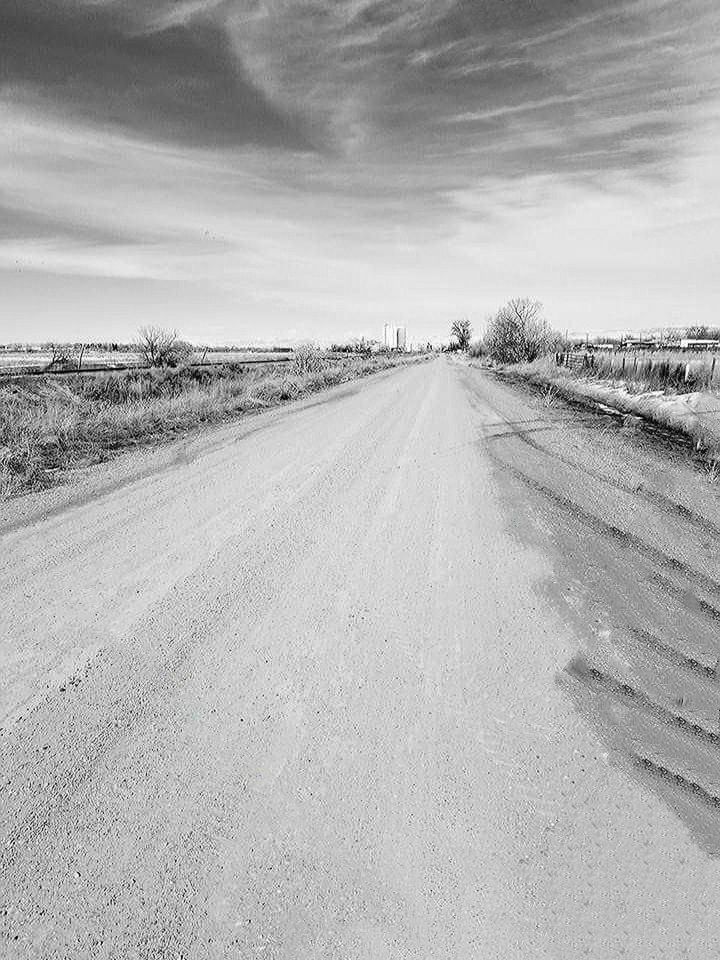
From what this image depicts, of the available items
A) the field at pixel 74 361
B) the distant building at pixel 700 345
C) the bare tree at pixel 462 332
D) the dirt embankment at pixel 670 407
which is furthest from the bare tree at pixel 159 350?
the bare tree at pixel 462 332

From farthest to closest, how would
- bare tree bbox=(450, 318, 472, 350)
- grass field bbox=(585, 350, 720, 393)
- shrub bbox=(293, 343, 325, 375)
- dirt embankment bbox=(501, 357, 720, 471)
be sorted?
bare tree bbox=(450, 318, 472, 350)
shrub bbox=(293, 343, 325, 375)
grass field bbox=(585, 350, 720, 393)
dirt embankment bbox=(501, 357, 720, 471)

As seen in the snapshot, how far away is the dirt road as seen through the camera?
174 centimetres

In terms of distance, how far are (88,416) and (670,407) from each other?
15.0 m

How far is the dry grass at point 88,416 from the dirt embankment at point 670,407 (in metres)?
9.88

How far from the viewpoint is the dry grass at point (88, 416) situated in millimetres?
7383

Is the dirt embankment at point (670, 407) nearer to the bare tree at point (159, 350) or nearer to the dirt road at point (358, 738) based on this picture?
the dirt road at point (358, 738)

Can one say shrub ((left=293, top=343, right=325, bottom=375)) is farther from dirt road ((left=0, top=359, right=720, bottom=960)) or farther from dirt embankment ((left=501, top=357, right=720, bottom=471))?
dirt road ((left=0, top=359, right=720, bottom=960))

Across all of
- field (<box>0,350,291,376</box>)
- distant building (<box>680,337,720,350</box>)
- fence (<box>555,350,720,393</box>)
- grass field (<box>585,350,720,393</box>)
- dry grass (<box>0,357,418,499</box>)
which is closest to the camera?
dry grass (<box>0,357,418,499</box>)

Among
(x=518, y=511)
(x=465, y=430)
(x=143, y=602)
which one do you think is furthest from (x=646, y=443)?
(x=143, y=602)

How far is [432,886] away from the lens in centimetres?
182

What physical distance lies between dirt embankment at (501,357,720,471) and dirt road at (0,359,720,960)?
5655 millimetres

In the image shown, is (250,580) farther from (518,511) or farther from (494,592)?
(518,511)

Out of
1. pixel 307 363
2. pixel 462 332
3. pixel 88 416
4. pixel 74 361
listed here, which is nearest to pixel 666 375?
pixel 88 416

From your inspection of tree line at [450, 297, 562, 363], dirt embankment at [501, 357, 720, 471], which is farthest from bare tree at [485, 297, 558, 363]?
dirt embankment at [501, 357, 720, 471]
